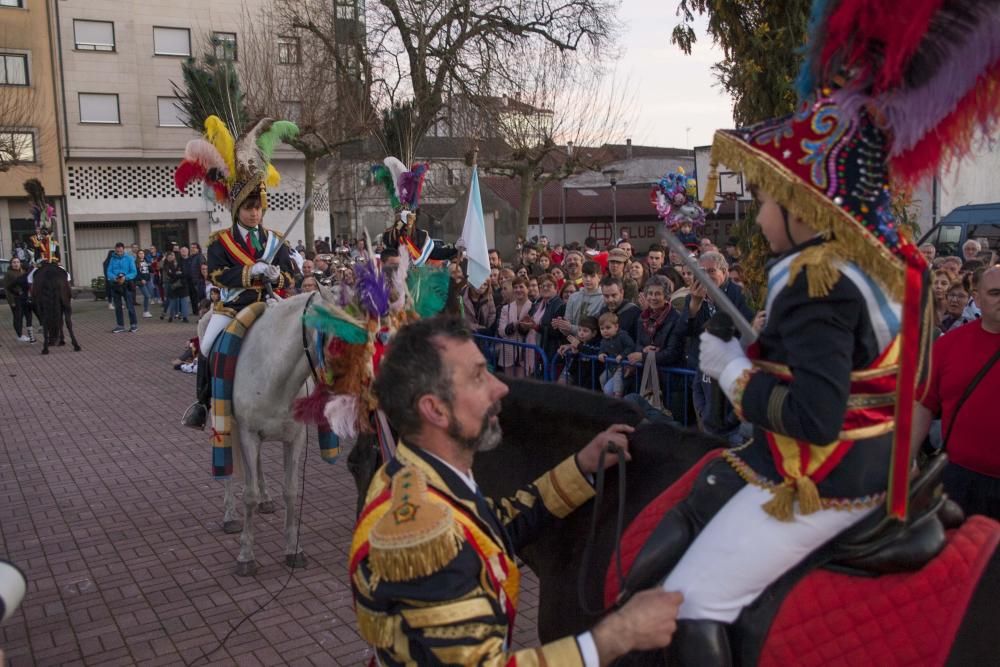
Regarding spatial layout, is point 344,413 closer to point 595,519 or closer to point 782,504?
point 595,519

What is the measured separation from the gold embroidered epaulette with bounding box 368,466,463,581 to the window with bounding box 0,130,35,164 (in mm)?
29499

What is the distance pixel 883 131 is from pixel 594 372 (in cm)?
496

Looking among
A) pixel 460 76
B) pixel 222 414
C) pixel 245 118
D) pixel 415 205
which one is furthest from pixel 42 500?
pixel 460 76

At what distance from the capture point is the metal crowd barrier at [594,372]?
631cm

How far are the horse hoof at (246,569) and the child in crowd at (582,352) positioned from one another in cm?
301

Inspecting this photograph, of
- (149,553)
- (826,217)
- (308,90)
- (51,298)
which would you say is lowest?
(149,553)

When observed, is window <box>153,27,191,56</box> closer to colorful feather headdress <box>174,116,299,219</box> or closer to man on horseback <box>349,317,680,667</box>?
colorful feather headdress <box>174,116,299,219</box>

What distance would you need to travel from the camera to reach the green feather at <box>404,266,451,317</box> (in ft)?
13.5

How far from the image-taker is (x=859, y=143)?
2174 millimetres

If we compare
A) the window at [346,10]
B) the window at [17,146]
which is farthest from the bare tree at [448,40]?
the window at [17,146]

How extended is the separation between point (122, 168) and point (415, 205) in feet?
94.3

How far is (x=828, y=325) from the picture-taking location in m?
2.08

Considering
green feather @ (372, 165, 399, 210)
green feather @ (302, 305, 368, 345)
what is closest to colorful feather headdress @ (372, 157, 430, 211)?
green feather @ (372, 165, 399, 210)

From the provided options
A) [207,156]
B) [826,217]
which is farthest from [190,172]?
[826,217]
